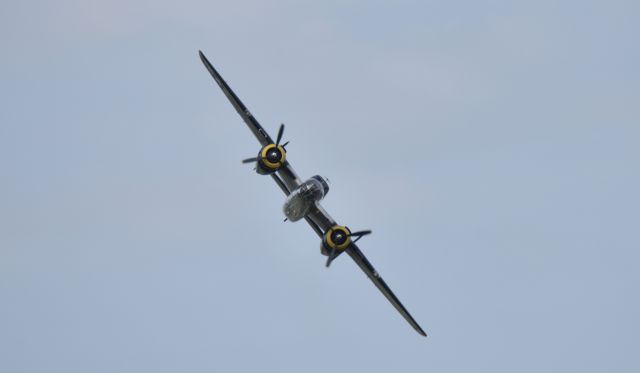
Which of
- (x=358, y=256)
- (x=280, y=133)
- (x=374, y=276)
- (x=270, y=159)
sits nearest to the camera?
(x=280, y=133)

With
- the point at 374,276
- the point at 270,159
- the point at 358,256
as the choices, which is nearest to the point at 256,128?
the point at 270,159

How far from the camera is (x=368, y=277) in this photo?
74.2 meters

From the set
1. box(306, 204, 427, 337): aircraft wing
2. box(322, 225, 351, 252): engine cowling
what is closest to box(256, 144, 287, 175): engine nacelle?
box(306, 204, 427, 337): aircraft wing

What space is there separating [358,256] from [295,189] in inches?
321

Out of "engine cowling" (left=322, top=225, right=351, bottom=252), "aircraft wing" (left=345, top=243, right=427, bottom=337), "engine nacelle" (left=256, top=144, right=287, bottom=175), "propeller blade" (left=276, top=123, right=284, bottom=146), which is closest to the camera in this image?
"propeller blade" (left=276, top=123, right=284, bottom=146)

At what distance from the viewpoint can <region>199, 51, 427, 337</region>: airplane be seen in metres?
66.6

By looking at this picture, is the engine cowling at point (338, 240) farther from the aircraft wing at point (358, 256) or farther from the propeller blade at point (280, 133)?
the propeller blade at point (280, 133)

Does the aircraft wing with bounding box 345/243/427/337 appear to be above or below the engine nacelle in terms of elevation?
below

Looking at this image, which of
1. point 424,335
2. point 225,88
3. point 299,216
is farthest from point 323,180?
point 424,335

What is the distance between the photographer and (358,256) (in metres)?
72.3

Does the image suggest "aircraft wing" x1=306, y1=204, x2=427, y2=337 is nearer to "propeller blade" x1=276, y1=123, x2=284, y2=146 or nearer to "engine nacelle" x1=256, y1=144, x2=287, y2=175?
"engine nacelle" x1=256, y1=144, x2=287, y2=175

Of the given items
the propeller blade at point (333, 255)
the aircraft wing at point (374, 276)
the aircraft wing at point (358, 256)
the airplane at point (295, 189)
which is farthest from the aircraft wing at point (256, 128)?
the aircraft wing at point (374, 276)

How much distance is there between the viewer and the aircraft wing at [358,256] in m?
69.8

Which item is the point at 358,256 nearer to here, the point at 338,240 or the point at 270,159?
the point at 338,240
